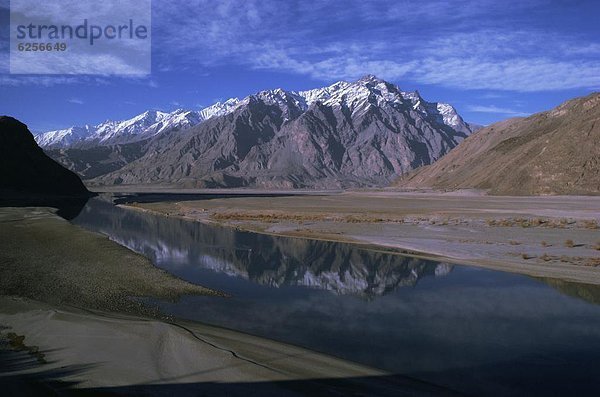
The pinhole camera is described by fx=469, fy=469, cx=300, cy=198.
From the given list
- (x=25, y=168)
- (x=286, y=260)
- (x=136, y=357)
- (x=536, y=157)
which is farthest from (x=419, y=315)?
(x=25, y=168)

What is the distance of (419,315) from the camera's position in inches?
680

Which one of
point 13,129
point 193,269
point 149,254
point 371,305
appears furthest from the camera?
point 13,129

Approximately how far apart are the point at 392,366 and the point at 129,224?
50.9m

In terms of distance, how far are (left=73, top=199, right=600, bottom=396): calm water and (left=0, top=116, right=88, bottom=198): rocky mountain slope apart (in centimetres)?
9435

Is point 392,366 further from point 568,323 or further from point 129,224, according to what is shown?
point 129,224

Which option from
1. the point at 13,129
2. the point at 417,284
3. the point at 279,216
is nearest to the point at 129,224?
the point at 279,216

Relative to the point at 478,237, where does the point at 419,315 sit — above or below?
below

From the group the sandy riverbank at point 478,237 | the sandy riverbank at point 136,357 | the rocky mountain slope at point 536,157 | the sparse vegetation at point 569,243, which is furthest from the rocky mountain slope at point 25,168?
the rocky mountain slope at point 536,157

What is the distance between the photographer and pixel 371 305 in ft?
62.1

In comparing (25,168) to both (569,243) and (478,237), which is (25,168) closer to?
(478,237)

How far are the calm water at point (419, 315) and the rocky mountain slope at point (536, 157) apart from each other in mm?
87059

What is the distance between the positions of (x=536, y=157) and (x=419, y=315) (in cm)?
10844

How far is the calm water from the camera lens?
472 inches

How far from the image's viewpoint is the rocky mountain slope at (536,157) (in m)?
99.3
